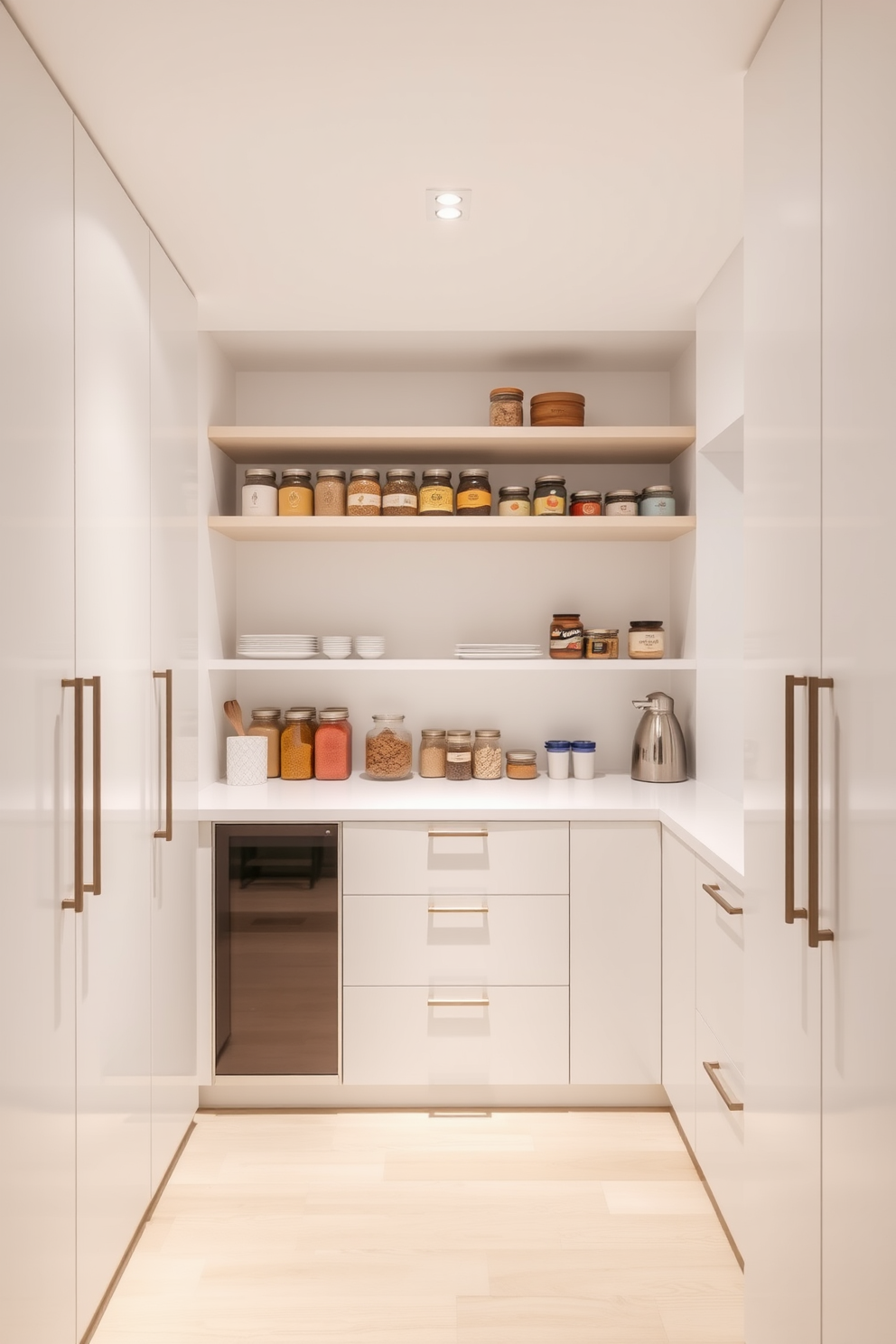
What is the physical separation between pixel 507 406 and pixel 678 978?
1815 millimetres

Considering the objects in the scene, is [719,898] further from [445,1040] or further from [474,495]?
[474,495]

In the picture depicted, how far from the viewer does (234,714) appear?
3.03 meters

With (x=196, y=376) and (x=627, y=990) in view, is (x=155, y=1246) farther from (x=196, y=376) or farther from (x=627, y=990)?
(x=196, y=376)

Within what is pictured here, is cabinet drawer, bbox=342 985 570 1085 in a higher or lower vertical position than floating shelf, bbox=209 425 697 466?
lower

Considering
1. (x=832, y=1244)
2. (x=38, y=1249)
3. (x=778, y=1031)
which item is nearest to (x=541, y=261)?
(x=778, y=1031)

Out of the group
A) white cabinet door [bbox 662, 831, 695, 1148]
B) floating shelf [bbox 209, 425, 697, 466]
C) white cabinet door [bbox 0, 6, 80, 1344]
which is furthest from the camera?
floating shelf [bbox 209, 425, 697, 466]

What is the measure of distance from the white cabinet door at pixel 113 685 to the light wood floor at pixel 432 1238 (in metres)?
0.19


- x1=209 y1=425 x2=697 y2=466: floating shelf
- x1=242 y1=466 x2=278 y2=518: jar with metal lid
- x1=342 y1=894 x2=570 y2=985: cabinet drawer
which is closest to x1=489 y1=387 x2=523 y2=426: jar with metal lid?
x1=209 y1=425 x2=697 y2=466: floating shelf

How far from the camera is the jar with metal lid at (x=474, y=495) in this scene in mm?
3002

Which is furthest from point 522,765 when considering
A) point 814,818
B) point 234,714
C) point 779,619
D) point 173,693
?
point 814,818

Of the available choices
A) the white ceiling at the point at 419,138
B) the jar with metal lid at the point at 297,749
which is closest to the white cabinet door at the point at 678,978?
the jar with metal lid at the point at 297,749

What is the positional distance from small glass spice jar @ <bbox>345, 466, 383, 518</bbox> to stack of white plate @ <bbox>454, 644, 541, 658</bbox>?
21.4 inches

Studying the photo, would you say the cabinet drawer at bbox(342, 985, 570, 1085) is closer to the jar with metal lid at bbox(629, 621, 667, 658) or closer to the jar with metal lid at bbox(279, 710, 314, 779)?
the jar with metal lid at bbox(279, 710, 314, 779)

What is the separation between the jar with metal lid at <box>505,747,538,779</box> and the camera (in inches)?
123
